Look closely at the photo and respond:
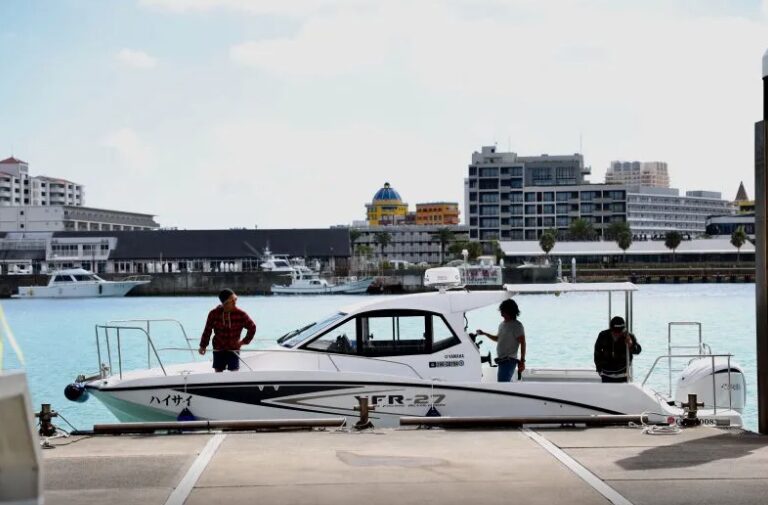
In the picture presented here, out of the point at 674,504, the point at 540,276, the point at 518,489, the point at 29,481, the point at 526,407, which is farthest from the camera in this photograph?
the point at 540,276

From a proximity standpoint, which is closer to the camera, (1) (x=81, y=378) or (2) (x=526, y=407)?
(2) (x=526, y=407)

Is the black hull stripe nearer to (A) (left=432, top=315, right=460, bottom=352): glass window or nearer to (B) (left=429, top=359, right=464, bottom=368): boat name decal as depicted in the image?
(B) (left=429, top=359, right=464, bottom=368): boat name decal

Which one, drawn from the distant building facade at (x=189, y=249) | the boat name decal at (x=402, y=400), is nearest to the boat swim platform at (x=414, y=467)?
the boat name decal at (x=402, y=400)

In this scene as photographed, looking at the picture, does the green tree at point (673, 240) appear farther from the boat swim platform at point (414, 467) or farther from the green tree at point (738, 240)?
the boat swim platform at point (414, 467)

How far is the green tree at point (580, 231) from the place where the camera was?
189000 mm

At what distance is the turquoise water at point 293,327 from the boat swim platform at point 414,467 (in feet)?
35.8

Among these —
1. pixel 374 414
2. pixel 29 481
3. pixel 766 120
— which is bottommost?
pixel 374 414

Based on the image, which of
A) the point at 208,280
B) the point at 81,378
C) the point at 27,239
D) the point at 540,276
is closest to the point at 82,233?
the point at 27,239

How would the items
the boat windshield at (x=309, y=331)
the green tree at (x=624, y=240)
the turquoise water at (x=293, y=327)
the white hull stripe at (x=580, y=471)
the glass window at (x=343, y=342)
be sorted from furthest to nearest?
1. the green tree at (x=624, y=240)
2. the turquoise water at (x=293, y=327)
3. the boat windshield at (x=309, y=331)
4. the glass window at (x=343, y=342)
5. the white hull stripe at (x=580, y=471)

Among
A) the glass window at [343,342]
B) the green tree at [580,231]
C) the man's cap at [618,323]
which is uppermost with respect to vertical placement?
the green tree at [580,231]

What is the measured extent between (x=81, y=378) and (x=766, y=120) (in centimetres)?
1060

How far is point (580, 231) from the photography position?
18975 cm

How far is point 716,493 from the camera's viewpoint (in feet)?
28.1

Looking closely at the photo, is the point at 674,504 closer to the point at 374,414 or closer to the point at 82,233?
the point at 374,414
